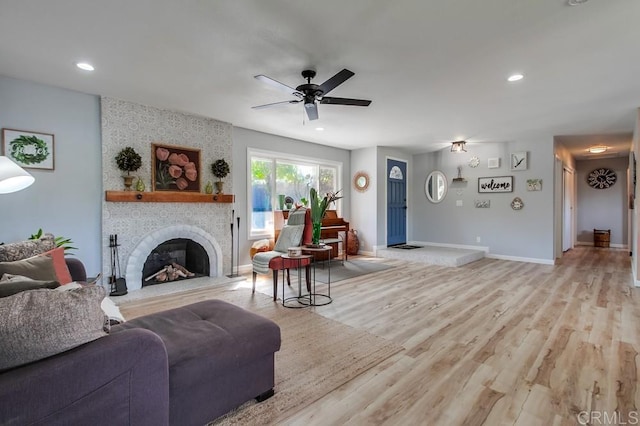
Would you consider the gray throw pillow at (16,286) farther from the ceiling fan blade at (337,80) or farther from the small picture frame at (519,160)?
the small picture frame at (519,160)

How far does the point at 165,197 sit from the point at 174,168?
18.3 inches

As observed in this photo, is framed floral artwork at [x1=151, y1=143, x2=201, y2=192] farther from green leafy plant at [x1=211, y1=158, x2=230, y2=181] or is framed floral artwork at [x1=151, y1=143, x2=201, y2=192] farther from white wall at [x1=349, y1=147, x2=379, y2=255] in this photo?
white wall at [x1=349, y1=147, x2=379, y2=255]

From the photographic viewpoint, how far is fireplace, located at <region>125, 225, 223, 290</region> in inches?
162

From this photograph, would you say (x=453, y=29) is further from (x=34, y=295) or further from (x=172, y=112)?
(x=172, y=112)

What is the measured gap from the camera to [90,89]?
3.62 m

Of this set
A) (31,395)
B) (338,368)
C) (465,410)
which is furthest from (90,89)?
(465,410)

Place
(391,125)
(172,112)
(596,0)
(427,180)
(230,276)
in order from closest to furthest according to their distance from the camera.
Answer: (596,0), (172,112), (230,276), (391,125), (427,180)

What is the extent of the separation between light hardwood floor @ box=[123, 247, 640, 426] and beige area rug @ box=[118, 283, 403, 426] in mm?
87

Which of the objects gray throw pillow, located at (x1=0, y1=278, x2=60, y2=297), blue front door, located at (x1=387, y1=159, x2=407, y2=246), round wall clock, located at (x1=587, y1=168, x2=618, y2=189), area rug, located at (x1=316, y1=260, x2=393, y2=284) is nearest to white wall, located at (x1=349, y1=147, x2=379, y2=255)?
blue front door, located at (x1=387, y1=159, x2=407, y2=246)

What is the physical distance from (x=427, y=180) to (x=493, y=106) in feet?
12.2

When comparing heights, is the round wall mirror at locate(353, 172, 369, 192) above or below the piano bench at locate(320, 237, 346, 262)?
above

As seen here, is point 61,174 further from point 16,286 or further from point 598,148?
point 598,148

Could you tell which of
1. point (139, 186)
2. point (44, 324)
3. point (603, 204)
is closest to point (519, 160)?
point (603, 204)

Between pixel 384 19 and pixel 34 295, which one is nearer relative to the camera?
pixel 34 295
